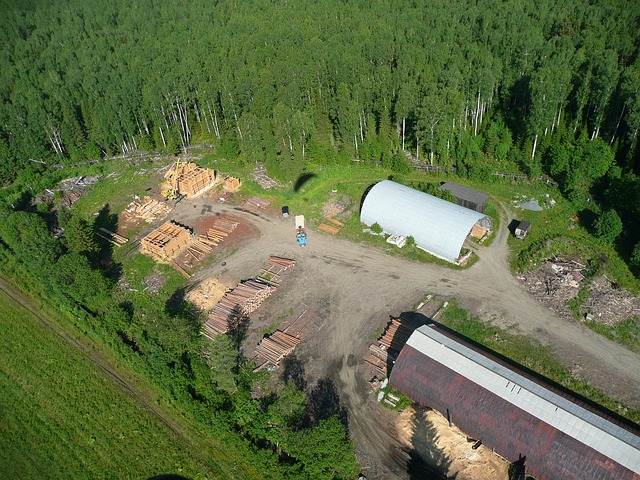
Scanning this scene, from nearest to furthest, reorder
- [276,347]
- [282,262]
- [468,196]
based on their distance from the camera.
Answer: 1. [276,347]
2. [282,262]
3. [468,196]

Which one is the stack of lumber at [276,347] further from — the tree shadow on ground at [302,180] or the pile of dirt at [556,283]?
the tree shadow on ground at [302,180]

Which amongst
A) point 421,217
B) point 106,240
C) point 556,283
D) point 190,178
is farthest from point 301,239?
point 556,283

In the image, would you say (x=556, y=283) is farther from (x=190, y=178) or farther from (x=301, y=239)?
(x=190, y=178)

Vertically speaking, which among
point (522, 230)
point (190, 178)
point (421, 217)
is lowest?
point (522, 230)

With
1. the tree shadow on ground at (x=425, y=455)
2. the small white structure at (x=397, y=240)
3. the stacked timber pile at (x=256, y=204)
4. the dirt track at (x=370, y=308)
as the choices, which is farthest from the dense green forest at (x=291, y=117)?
the small white structure at (x=397, y=240)

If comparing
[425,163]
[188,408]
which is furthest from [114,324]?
[425,163]

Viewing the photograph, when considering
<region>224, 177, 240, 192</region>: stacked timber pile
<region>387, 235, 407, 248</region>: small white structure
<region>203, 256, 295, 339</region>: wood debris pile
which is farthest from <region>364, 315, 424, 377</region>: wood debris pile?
<region>224, 177, 240, 192</region>: stacked timber pile

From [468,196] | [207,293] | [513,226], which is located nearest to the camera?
[207,293]
